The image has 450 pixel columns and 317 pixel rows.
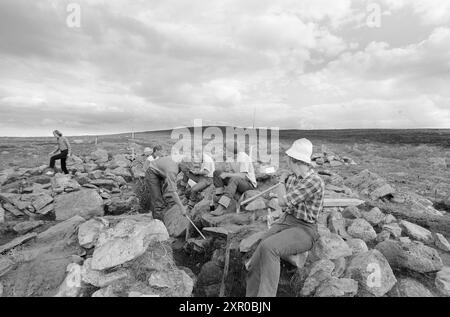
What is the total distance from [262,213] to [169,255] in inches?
115

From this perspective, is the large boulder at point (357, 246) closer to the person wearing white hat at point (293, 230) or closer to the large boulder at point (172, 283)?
the person wearing white hat at point (293, 230)

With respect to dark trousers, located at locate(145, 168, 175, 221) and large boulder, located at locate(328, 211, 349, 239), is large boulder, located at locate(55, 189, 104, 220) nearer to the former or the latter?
dark trousers, located at locate(145, 168, 175, 221)

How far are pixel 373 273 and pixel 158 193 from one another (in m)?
6.34

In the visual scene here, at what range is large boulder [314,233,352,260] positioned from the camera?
5.99 m

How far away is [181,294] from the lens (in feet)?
18.0

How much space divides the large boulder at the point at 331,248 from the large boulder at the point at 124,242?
126 inches

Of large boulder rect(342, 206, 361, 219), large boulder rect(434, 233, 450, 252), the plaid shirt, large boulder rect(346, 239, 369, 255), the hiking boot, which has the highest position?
the plaid shirt

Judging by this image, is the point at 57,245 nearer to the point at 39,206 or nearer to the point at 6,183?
the point at 39,206

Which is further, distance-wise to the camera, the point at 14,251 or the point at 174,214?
the point at 174,214

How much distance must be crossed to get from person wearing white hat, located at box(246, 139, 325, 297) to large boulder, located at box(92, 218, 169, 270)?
2345mm

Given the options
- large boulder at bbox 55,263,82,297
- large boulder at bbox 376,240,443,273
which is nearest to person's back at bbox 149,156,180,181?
large boulder at bbox 55,263,82,297

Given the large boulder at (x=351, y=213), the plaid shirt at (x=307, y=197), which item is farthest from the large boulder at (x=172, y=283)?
the large boulder at (x=351, y=213)

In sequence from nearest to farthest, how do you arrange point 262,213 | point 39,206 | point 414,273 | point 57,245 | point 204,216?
1. point 414,273
2. point 57,245
3. point 262,213
4. point 204,216
5. point 39,206
